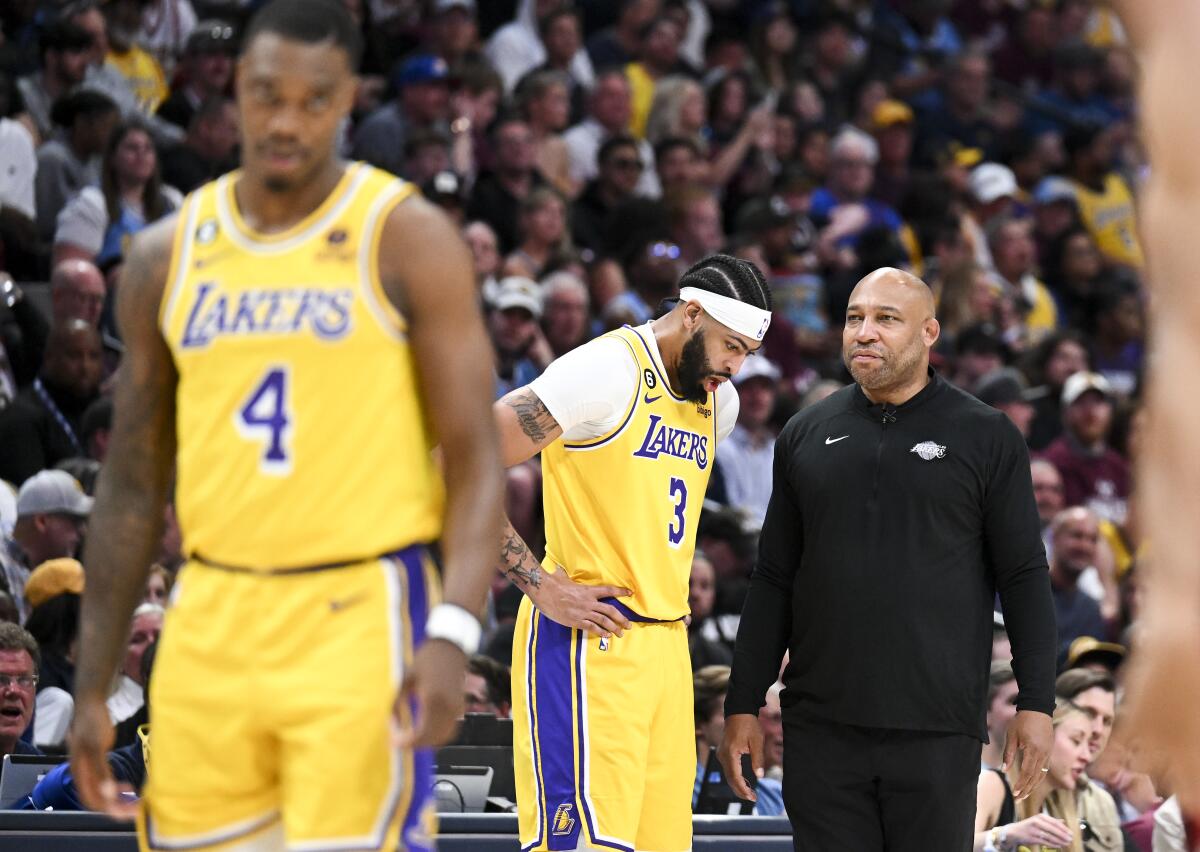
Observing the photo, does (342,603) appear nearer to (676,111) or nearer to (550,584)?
(550,584)

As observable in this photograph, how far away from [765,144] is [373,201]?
11.3m

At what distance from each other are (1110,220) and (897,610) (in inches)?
441

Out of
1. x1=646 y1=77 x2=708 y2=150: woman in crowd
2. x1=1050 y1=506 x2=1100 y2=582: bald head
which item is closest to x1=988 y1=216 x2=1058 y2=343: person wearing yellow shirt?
x1=646 y1=77 x2=708 y2=150: woman in crowd

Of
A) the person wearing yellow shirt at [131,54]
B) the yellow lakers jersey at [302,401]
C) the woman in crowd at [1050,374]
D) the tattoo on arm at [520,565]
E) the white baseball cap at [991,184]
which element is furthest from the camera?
the white baseball cap at [991,184]

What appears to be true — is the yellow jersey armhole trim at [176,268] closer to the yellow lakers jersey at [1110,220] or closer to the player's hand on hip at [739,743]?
the player's hand on hip at [739,743]

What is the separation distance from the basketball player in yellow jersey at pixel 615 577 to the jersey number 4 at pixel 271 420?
224 cm

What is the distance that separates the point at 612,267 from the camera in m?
11.7

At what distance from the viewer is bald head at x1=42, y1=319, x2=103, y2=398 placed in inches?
364

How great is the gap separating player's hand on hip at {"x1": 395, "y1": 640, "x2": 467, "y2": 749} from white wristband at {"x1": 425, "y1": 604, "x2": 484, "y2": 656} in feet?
0.05

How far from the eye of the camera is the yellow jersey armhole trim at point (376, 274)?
11.3 feet

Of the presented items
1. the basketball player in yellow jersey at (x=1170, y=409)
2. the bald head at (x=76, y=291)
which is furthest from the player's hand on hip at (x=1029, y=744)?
the bald head at (x=76, y=291)

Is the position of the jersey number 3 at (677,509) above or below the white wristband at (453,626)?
above

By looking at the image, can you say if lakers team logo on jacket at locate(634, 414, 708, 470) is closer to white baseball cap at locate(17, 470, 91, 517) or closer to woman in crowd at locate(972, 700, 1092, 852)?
woman in crowd at locate(972, 700, 1092, 852)

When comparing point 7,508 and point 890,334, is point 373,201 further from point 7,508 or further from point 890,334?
point 7,508
